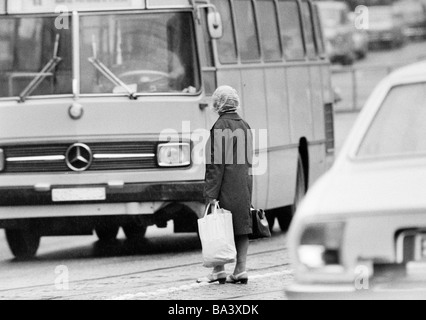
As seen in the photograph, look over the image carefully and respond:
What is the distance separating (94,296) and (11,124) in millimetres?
3753

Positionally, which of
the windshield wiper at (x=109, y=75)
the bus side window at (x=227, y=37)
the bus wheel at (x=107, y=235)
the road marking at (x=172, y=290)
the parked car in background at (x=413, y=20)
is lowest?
the road marking at (x=172, y=290)

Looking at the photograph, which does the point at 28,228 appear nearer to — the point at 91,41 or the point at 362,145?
the point at 91,41

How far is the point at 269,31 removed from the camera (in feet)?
58.4

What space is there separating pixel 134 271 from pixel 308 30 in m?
6.73

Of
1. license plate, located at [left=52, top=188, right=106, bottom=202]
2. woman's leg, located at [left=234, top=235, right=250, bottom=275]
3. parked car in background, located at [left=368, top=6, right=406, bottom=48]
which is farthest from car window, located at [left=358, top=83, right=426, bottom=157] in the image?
parked car in background, located at [left=368, top=6, right=406, bottom=48]

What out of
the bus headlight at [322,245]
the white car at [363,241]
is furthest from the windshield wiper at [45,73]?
the bus headlight at [322,245]

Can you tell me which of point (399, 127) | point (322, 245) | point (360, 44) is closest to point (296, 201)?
point (399, 127)

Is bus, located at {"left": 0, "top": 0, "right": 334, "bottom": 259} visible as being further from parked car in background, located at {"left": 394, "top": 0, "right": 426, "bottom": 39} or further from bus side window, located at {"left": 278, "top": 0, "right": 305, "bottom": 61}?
parked car in background, located at {"left": 394, "top": 0, "right": 426, "bottom": 39}

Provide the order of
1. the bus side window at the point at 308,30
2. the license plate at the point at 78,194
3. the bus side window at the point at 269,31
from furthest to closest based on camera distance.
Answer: the bus side window at the point at 308,30 < the bus side window at the point at 269,31 < the license plate at the point at 78,194

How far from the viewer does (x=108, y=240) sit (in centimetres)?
1817

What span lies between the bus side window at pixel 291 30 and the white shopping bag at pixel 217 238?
6.47 m

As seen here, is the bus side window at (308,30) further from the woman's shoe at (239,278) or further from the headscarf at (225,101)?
the woman's shoe at (239,278)

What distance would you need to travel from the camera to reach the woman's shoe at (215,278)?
483 inches
